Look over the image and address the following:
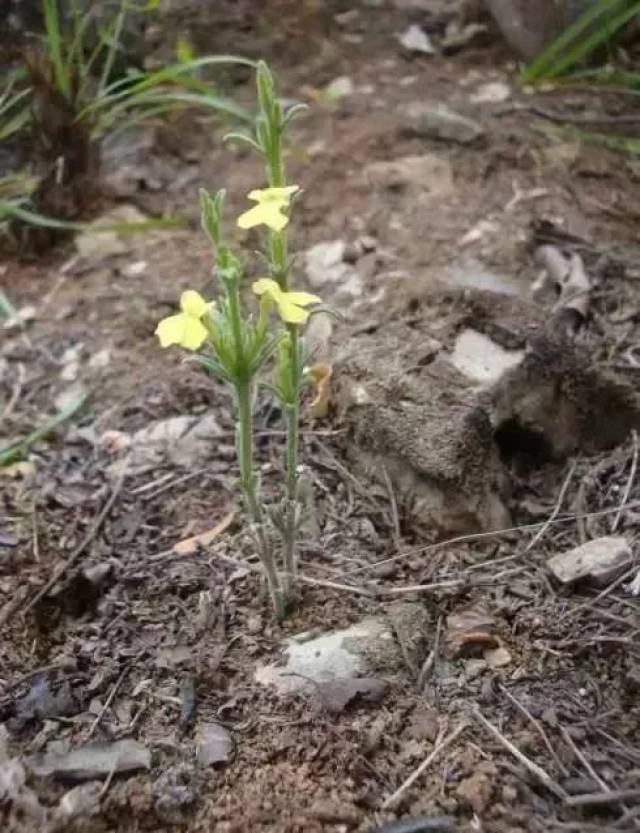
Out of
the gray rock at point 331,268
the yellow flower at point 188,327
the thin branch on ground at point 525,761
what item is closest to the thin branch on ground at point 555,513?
the thin branch on ground at point 525,761

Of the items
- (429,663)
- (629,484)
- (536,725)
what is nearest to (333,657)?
(429,663)

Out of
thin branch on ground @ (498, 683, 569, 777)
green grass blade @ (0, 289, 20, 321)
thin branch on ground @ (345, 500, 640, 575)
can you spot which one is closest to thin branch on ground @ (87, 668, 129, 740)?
thin branch on ground @ (345, 500, 640, 575)

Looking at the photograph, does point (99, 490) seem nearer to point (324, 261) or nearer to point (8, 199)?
point (324, 261)

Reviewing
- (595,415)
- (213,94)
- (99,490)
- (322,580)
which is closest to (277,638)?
(322,580)

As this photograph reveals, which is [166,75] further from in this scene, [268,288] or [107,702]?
[107,702]

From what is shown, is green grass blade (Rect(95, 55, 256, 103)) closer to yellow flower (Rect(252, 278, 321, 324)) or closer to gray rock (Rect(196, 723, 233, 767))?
yellow flower (Rect(252, 278, 321, 324))

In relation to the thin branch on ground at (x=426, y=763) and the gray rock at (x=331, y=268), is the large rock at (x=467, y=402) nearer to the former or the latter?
the gray rock at (x=331, y=268)
